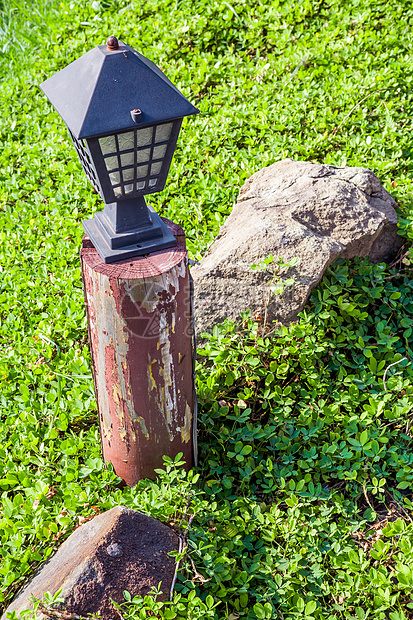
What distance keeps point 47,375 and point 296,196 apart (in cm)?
169

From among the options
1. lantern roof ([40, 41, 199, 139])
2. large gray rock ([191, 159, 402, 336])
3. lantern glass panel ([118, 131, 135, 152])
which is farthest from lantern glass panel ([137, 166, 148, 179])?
large gray rock ([191, 159, 402, 336])

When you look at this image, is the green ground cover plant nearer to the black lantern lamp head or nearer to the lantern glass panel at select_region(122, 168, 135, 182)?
the black lantern lamp head

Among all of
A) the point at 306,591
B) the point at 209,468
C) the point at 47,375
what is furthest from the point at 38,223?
the point at 306,591

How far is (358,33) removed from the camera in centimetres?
463

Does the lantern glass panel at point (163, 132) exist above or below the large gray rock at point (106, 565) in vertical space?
above

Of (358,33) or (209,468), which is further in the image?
(358,33)

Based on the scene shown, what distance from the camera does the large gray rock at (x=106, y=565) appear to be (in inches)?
69.2

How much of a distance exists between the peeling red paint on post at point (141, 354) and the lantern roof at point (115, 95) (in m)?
0.46

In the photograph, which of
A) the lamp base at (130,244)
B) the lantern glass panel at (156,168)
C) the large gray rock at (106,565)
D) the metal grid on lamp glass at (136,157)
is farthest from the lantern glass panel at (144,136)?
the large gray rock at (106,565)

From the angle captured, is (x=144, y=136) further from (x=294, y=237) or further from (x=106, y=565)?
(x=106, y=565)

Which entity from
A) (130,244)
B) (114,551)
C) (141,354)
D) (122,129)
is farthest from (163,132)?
(114,551)

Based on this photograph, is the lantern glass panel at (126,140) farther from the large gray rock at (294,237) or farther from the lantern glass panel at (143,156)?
the large gray rock at (294,237)

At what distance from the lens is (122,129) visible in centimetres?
164

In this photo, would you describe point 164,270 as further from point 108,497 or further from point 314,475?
point 314,475
